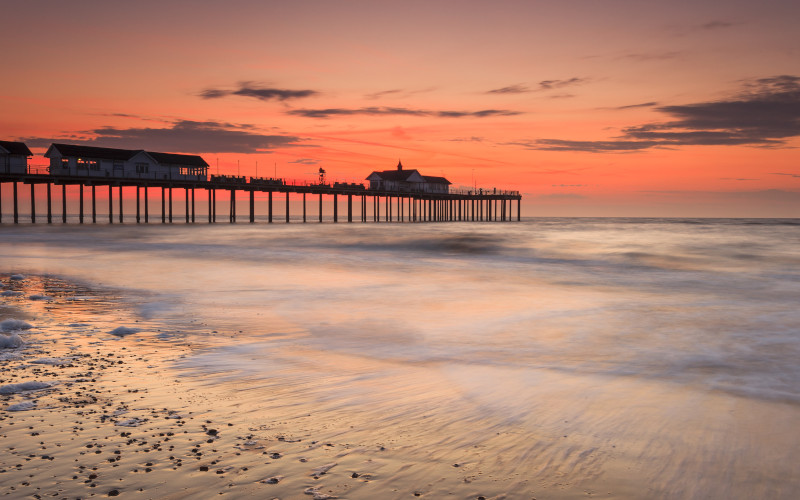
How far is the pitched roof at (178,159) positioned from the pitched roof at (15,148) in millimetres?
10674

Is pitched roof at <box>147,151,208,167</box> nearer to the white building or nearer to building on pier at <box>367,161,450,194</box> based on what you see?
the white building

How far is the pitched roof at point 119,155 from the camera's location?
54.2 m

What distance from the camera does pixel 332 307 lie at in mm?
12648

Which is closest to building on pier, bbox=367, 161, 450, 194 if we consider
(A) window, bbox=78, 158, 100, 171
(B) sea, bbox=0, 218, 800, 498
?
(A) window, bbox=78, 158, 100, 171

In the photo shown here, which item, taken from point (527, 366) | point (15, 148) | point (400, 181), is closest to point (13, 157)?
point (15, 148)

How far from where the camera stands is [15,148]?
2025 inches

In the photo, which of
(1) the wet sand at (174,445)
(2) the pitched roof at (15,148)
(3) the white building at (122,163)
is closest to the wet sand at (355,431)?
(1) the wet sand at (174,445)

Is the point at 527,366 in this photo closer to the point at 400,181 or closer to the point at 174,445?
the point at 174,445

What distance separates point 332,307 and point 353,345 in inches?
156

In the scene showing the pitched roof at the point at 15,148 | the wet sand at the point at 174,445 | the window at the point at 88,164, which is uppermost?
the pitched roof at the point at 15,148

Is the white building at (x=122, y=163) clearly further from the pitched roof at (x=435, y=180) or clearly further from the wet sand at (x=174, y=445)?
the wet sand at (x=174, y=445)

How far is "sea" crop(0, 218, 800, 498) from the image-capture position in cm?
450

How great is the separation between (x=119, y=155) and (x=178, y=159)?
20.0 ft

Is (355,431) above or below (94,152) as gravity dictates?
below
